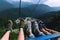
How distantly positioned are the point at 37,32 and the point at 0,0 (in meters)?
0.71

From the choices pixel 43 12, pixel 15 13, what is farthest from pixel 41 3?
pixel 15 13

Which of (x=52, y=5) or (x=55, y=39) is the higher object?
(x=52, y=5)

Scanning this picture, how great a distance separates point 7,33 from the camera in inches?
173

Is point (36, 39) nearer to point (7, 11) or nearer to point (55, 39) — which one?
point (55, 39)

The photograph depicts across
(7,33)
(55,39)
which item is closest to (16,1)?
(7,33)

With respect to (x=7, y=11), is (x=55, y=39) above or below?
below

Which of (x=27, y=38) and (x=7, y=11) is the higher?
(x=7, y=11)

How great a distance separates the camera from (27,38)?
4480 millimetres

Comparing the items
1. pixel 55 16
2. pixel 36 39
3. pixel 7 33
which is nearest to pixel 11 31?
pixel 7 33

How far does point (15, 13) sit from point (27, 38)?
0.40 m

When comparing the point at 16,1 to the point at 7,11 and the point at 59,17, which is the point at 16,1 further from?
the point at 59,17

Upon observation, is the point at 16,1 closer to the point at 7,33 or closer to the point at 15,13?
the point at 15,13

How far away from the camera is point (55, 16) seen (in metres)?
4.59

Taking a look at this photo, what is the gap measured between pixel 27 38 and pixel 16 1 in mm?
554
